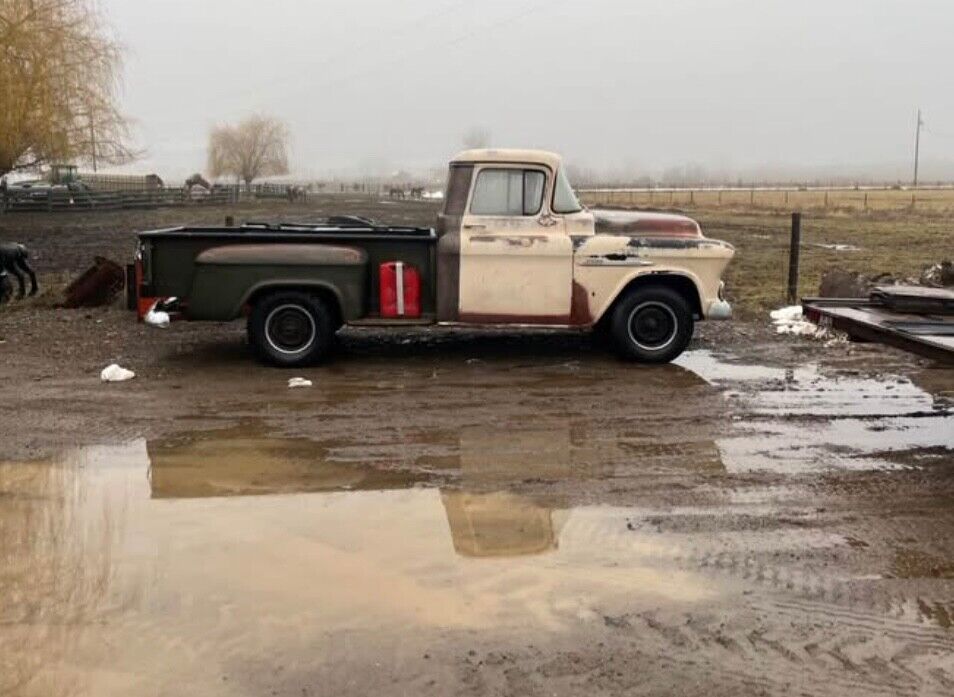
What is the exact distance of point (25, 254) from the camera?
49.1 ft

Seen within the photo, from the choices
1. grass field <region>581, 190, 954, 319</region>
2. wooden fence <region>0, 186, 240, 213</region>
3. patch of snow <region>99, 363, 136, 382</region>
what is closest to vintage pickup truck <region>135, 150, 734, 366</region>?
patch of snow <region>99, 363, 136, 382</region>

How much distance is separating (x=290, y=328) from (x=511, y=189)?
260cm

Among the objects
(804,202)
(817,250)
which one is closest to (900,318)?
(817,250)

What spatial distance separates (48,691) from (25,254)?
42.0 feet

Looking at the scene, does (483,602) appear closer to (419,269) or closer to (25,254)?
(419,269)

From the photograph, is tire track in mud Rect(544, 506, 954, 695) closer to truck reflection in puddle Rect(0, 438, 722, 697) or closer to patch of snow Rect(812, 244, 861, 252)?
truck reflection in puddle Rect(0, 438, 722, 697)

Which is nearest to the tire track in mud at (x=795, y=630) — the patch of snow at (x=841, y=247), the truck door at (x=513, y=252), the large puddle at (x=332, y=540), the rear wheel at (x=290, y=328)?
the large puddle at (x=332, y=540)

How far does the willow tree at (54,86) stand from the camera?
23938 mm

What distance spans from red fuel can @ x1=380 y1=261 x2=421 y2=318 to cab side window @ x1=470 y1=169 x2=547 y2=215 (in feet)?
3.37

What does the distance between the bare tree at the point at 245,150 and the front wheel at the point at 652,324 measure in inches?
4055

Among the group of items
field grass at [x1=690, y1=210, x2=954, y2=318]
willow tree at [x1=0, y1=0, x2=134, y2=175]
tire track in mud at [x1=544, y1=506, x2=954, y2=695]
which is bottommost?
tire track in mud at [x1=544, y1=506, x2=954, y2=695]

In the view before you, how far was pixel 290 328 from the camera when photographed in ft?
32.0

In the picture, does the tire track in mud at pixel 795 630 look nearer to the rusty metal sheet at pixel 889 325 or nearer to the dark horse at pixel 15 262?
the rusty metal sheet at pixel 889 325

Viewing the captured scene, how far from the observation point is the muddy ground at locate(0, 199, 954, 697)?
12.7 ft
